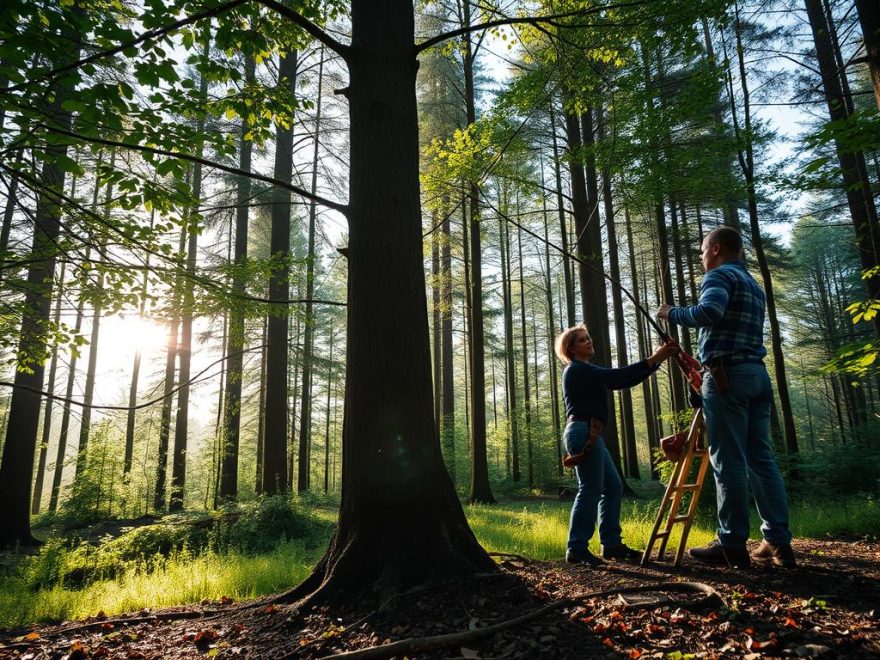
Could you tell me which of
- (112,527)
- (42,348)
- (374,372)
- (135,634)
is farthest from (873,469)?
(112,527)

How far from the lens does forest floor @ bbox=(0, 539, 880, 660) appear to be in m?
1.85

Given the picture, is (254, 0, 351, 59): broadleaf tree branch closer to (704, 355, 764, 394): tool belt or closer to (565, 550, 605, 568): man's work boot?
(704, 355, 764, 394): tool belt

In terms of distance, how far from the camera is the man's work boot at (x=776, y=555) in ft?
9.02

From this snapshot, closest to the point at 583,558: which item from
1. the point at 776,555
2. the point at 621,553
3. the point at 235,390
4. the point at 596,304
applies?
the point at 621,553

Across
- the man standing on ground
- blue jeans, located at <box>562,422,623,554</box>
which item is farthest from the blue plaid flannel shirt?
blue jeans, located at <box>562,422,623,554</box>

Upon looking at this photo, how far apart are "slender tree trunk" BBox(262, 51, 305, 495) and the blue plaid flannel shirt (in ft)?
30.6

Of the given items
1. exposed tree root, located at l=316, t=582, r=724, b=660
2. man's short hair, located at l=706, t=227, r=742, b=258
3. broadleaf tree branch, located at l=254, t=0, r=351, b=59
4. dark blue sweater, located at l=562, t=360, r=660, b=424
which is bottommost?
exposed tree root, located at l=316, t=582, r=724, b=660

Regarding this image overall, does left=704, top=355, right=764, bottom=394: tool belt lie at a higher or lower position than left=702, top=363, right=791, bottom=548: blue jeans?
higher

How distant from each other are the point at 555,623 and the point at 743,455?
167 centimetres

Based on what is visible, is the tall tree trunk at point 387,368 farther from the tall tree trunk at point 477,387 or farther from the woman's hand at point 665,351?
the tall tree trunk at point 477,387

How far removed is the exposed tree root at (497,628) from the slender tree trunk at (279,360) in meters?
9.42

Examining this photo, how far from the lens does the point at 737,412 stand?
114 inches

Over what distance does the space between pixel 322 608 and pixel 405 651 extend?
0.79 meters

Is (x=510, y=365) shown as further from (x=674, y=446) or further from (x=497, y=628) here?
(x=497, y=628)
